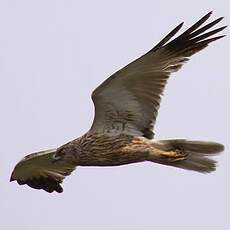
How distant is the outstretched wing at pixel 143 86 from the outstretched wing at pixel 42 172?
5.79ft

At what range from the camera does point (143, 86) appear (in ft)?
39.5

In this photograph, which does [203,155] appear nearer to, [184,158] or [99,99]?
[184,158]

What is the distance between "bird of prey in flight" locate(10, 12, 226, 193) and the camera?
11.8 meters

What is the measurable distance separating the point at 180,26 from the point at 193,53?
43 cm

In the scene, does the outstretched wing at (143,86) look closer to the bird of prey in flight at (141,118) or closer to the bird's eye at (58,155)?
the bird of prey in flight at (141,118)

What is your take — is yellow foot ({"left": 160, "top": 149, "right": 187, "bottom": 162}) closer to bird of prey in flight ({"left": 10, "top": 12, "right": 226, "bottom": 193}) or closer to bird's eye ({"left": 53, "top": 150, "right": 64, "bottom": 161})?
bird of prey in flight ({"left": 10, "top": 12, "right": 226, "bottom": 193})

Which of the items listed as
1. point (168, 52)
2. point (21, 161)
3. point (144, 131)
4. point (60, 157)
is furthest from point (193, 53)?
point (21, 161)

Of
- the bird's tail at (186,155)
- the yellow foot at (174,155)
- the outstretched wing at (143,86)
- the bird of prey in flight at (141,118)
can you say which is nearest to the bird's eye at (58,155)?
the bird of prey in flight at (141,118)

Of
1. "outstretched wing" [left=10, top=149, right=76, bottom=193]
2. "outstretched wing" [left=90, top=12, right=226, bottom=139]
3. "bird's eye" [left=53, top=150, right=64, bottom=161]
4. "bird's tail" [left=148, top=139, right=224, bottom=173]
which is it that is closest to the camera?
"outstretched wing" [left=90, top=12, right=226, bottom=139]

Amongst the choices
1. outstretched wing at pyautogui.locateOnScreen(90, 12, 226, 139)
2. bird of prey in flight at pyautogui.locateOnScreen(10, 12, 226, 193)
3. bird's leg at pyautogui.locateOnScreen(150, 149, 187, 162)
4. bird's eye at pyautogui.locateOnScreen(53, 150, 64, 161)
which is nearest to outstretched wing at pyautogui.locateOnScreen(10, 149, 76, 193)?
bird's eye at pyautogui.locateOnScreen(53, 150, 64, 161)

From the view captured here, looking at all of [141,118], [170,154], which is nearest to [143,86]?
[141,118]

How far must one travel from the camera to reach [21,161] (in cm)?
1396

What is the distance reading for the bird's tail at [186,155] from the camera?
12062 millimetres

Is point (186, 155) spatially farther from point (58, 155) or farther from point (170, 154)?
point (58, 155)
